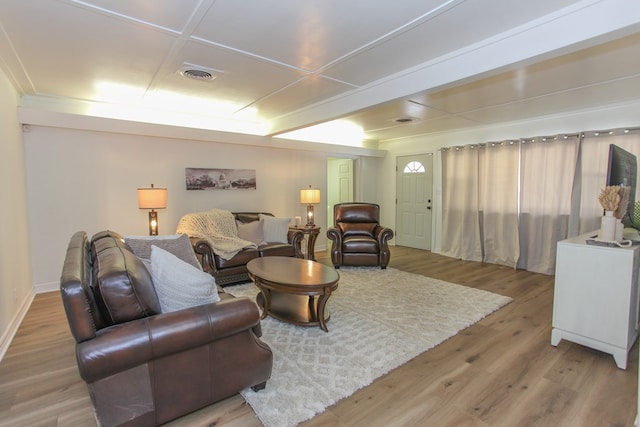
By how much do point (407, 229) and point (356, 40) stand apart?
16.9ft

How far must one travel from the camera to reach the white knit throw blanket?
3992 millimetres

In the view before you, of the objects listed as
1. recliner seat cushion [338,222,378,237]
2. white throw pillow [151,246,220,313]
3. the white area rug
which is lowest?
the white area rug

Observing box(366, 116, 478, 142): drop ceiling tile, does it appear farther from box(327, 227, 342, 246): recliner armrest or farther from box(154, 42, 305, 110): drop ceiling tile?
box(154, 42, 305, 110): drop ceiling tile

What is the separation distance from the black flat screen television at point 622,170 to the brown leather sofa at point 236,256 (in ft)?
11.4

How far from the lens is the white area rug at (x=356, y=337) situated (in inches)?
75.4

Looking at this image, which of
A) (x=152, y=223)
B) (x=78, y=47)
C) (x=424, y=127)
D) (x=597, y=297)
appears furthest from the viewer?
(x=424, y=127)

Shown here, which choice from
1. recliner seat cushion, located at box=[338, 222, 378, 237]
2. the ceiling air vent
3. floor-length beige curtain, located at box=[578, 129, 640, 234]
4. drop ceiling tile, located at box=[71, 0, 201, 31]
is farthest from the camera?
recliner seat cushion, located at box=[338, 222, 378, 237]

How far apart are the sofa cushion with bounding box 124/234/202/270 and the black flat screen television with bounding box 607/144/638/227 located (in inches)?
→ 145

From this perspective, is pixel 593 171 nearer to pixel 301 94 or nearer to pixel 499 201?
pixel 499 201

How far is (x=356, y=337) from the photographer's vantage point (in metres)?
2.66

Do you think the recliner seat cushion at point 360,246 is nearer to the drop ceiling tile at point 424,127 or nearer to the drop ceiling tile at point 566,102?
the drop ceiling tile at point 424,127

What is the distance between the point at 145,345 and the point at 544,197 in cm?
548

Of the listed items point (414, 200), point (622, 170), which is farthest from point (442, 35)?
point (414, 200)

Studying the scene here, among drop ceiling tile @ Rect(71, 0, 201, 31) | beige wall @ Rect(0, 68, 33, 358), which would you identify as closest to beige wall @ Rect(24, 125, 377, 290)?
beige wall @ Rect(0, 68, 33, 358)
